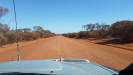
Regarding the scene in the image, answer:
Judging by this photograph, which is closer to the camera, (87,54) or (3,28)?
(87,54)

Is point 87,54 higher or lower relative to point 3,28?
lower

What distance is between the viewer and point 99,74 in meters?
3.38

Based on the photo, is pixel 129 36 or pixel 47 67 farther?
pixel 129 36

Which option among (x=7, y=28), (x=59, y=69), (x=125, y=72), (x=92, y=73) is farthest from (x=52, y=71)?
(x=7, y=28)

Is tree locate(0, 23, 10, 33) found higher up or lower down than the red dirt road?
higher up

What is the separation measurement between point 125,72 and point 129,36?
196 ft

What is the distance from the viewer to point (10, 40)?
76.4 meters

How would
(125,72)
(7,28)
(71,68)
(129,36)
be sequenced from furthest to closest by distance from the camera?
(7,28) → (129,36) → (71,68) → (125,72)

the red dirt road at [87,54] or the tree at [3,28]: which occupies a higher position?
the tree at [3,28]

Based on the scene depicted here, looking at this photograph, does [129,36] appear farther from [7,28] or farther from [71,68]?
[71,68]

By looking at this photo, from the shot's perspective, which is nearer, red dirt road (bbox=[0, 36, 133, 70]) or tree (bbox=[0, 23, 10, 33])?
red dirt road (bbox=[0, 36, 133, 70])

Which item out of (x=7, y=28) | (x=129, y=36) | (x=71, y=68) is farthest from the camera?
(x=7, y=28)

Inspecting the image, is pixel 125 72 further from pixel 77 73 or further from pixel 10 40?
pixel 10 40

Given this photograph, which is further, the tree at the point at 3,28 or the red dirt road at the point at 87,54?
the tree at the point at 3,28
